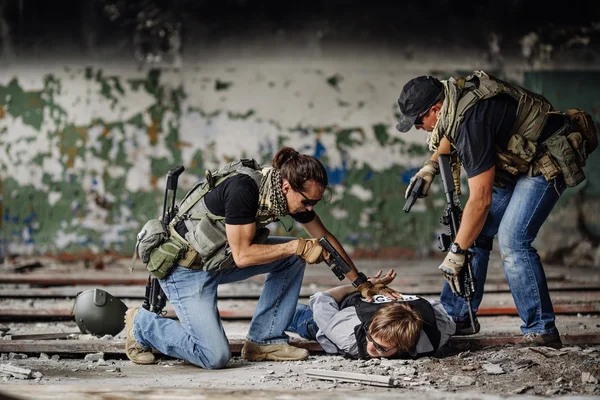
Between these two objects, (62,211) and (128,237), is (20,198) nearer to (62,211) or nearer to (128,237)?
(62,211)

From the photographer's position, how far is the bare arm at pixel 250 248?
340 cm

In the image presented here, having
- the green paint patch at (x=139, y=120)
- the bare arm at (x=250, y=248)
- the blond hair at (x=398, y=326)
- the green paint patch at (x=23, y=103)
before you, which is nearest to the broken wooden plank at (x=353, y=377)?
the blond hair at (x=398, y=326)

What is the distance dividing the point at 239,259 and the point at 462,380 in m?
1.19

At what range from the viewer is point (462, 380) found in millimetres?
3174

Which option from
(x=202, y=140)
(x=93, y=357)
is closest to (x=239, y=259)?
(x=93, y=357)

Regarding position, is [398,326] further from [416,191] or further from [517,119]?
[517,119]

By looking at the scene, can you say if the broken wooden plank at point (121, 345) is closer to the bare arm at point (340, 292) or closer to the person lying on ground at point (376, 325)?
the person lying on ground at point (376, 325)

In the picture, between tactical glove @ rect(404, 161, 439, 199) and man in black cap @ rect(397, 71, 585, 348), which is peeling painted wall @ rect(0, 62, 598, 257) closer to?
tactical glove @ rect(404, 161, 439, 199)

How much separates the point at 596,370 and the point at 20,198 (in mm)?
7486

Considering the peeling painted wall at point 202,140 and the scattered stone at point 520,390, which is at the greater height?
the peeling painted wall at point 202,140

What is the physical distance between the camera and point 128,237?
880 cm

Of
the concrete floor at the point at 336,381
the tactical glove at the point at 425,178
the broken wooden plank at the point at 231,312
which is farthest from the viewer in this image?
the broken wooden plank at the point at 231,312

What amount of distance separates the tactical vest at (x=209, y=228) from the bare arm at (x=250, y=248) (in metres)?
0.12

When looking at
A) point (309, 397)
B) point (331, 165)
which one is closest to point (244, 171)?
point (309, 397)
